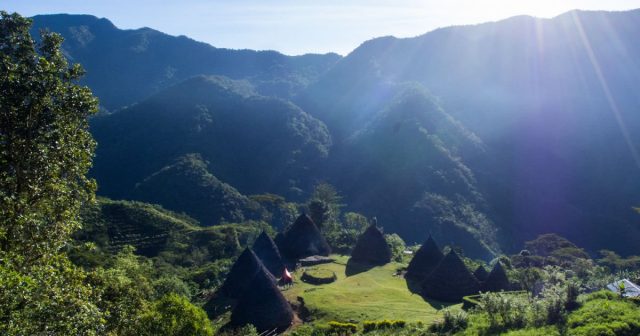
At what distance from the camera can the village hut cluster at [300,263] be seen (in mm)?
29031

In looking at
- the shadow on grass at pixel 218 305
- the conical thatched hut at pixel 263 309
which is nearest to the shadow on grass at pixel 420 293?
the conical thatched hut at pixel 263 309

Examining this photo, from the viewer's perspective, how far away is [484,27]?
178 m

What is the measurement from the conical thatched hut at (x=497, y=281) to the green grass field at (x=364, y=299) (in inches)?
197

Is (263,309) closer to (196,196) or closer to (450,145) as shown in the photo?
(196,196)

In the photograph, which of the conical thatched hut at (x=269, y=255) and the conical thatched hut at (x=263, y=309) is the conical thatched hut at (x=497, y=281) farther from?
the conical thatched hut at (x=269, y=255)

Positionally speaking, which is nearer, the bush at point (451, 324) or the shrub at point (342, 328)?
the bush at point (451, 324)

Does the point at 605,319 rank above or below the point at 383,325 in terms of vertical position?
above

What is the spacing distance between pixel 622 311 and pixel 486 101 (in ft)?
412

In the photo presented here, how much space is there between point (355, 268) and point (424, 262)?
20.5 feet

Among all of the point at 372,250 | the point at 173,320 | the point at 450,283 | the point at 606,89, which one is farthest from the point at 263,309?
the point at 606,89

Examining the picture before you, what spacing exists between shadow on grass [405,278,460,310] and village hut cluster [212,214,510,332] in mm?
355

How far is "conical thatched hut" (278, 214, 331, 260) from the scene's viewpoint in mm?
45344

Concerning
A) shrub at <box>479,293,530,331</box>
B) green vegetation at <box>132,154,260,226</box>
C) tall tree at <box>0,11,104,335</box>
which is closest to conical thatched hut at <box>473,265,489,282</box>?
shrub at <box>479,293,530,331</box>

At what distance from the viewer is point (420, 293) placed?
3488 centimetres
